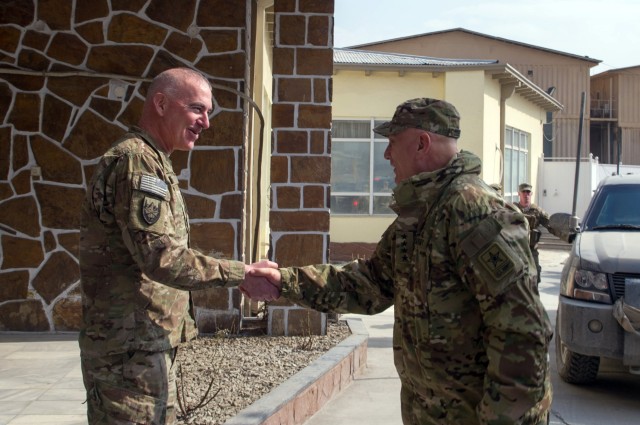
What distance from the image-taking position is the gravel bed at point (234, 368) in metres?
5.32

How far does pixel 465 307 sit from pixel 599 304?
4529 millimetres

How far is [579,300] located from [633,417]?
1073 mm

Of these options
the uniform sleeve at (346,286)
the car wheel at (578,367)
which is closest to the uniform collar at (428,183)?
the uniform sleeve at (346,286)

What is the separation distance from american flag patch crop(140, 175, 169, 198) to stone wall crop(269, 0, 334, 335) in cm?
473

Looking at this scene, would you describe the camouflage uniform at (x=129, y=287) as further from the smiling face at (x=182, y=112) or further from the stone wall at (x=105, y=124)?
the stone wall at (x=105, y=124)

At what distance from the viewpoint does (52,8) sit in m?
7.99

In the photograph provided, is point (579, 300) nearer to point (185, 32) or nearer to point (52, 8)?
point (185, 32)

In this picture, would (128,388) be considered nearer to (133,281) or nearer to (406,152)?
(133,281)

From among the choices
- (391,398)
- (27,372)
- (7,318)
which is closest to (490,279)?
(391,398)

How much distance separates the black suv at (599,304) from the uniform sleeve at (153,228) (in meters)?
4.60

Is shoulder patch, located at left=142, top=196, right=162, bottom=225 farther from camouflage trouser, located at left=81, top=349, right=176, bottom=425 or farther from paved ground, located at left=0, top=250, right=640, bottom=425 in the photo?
paved ground, located at left=0, top=250, right=640, bottom=425

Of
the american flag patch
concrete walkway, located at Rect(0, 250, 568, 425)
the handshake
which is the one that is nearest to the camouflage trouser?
the handshake

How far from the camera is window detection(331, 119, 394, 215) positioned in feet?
68.1

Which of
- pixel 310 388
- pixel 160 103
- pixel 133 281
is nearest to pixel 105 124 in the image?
pixel 310 388
